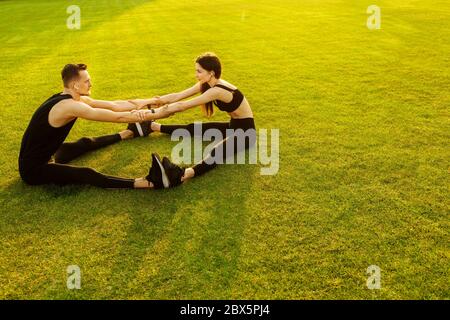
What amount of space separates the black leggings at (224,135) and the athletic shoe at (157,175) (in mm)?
509

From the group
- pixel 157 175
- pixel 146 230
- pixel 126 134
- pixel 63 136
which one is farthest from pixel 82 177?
pixel 126 134

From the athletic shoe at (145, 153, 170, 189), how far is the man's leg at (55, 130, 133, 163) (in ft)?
5.36

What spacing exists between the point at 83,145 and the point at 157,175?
1.79 m

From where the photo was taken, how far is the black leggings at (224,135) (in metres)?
5.61

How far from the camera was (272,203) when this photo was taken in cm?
493

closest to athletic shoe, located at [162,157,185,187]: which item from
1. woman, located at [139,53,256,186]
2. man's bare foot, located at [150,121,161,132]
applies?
woman, located at [139,53,256,186]

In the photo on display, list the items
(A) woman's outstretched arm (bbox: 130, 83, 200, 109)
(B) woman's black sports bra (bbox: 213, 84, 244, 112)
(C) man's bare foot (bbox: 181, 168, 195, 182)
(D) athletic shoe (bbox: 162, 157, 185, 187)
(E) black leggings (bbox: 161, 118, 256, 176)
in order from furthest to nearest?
(A) woman's outstretched arm (bbox: 130, 83, 200, 109) < (B) woman's black sports bra (bbox: 213, 84, 244, 112) < (E) black leggings (bbox: 161, 118, 256, 176) < (C) man's bare foot (bbox: 181, 168, 195, 182) < (D) athletic shoe (bbox: 162, 157, 185, 187)

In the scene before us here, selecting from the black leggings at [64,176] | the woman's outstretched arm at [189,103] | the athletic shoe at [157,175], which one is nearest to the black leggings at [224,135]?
the athletic shoe at [157,175]

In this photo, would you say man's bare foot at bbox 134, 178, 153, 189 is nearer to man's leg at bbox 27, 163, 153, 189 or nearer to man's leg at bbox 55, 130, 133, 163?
man's leg at bbox 27, 163, 153, 189

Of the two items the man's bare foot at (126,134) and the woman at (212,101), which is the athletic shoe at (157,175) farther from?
the man's bare foot at (126,134)

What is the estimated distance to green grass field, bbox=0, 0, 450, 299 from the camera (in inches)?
150

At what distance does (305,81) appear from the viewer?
9352mm

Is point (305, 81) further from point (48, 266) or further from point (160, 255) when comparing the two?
point (48, 266)
